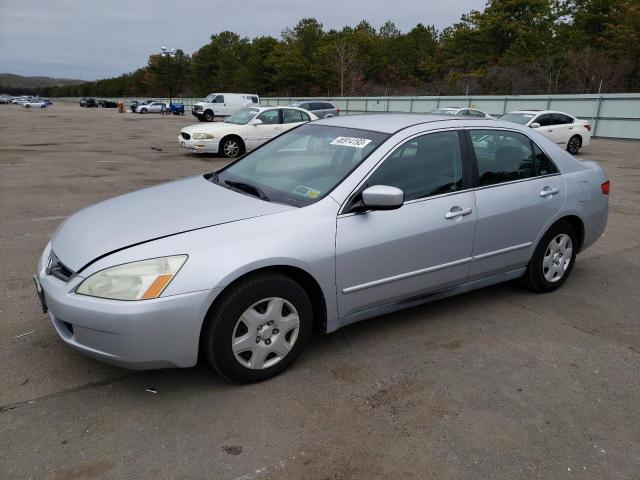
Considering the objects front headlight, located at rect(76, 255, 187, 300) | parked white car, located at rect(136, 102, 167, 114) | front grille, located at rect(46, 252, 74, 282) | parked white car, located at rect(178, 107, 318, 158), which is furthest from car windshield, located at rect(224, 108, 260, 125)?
parked white car, located at rect(136, 102, 167, 114)

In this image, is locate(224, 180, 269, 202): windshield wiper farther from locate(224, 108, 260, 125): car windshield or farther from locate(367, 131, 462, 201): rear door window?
locate(224, 108, 260, 125): car windshield

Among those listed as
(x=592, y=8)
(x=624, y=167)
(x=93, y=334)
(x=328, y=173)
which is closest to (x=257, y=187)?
(x=328, y=173)

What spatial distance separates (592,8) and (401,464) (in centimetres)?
5332

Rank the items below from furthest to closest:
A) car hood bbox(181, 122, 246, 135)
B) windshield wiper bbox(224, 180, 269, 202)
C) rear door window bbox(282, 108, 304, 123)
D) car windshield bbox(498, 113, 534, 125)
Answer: car windshield bbox(498, 113, 534, 125) → rear door window bbox(282, 108, 304, 123) → car hood bbox(181, 122, 246, 135) → windshield wiper bbox(224, 180, 269, 202)

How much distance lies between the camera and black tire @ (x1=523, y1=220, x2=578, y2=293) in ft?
14.5

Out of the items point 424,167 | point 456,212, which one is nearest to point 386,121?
point 424,167

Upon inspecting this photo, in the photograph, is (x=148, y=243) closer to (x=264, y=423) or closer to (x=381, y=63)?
(x=264, y=423)

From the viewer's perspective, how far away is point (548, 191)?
4.34 metres

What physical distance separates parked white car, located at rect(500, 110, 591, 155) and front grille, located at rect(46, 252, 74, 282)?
1521cm

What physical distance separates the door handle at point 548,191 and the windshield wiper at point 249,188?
232cm

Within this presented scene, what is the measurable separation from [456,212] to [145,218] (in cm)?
210

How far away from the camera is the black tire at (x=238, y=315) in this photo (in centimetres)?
285

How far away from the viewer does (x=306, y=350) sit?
11.6 feet

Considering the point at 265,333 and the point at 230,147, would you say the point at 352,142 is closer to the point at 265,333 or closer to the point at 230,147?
the point at 265,333
